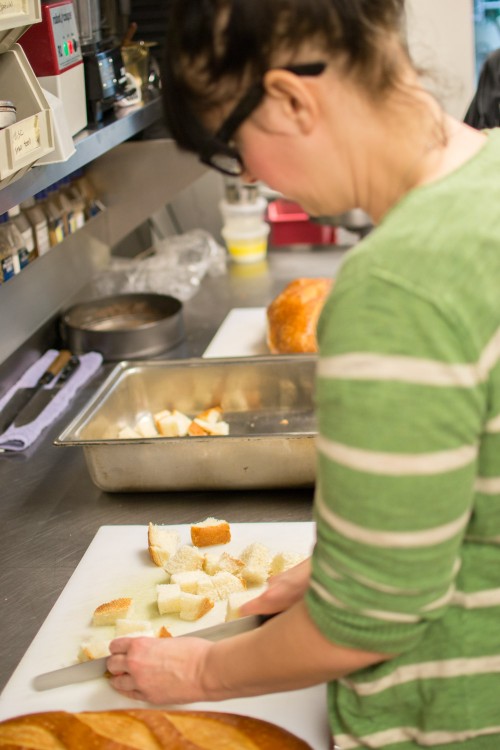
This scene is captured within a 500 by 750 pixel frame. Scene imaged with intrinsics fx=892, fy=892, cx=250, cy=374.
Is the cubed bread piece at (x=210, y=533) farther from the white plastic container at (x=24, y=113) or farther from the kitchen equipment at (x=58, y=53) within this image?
the kitchen equipment at (x=58, y=53)

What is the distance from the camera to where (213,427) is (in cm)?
176

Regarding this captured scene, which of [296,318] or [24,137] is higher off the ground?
[24,137]

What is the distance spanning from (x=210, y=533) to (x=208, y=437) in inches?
6.6

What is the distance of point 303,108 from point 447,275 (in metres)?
0.19

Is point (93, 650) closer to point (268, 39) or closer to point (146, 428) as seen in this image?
point (146, 428)

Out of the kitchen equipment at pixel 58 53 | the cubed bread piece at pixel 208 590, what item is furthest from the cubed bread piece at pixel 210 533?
the kitchen equipment at pixel 58 53

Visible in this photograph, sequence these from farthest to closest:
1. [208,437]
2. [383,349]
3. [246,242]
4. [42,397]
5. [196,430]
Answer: [246,242] → [42,397] → [196,430] → [208,437] → [383,349]

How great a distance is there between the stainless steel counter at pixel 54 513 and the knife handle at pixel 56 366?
0.60 ft

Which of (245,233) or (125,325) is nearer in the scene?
(125,325)

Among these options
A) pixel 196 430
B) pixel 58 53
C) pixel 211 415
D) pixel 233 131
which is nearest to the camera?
pixel 233 131

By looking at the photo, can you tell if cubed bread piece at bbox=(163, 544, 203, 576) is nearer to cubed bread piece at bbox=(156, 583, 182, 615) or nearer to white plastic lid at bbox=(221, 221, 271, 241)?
cubed bread piece at bbox=(156, 583, 182, 615)

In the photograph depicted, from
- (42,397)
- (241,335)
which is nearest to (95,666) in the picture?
(42,397)

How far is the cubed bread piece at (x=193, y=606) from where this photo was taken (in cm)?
120

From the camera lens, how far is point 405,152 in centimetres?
73
